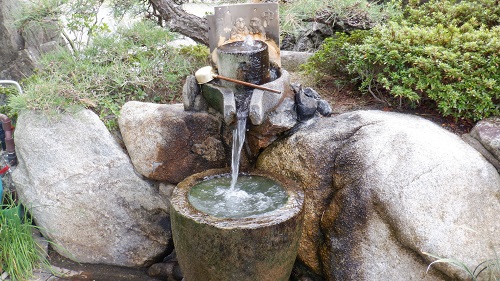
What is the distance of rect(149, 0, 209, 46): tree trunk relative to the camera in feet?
20.4

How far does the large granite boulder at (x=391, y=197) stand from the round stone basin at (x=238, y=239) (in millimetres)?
517

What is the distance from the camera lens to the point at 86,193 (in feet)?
15.5

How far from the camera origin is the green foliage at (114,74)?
489cm

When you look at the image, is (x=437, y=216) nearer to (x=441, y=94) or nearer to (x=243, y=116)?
(x=441, y=94)

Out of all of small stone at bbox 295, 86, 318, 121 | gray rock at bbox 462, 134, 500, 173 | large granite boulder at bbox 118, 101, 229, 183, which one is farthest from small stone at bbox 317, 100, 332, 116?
gray rock at bbox 462, 134, 500, 173

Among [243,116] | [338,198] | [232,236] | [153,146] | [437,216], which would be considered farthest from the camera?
[153,146]

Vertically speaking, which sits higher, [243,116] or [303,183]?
[243,116]

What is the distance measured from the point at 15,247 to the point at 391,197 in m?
3.77

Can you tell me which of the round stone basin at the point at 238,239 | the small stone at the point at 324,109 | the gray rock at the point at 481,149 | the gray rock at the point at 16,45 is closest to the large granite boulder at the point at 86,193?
the round stone basin at the point at 238,239

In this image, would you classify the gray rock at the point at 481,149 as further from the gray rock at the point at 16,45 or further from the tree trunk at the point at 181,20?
the gray rock at the point at 16,45

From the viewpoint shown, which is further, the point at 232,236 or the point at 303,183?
the point at 303,183

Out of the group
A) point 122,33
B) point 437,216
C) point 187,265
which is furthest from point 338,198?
point 122,33

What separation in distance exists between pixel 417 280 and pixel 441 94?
1748 mm

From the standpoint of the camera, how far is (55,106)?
15.9 ft
